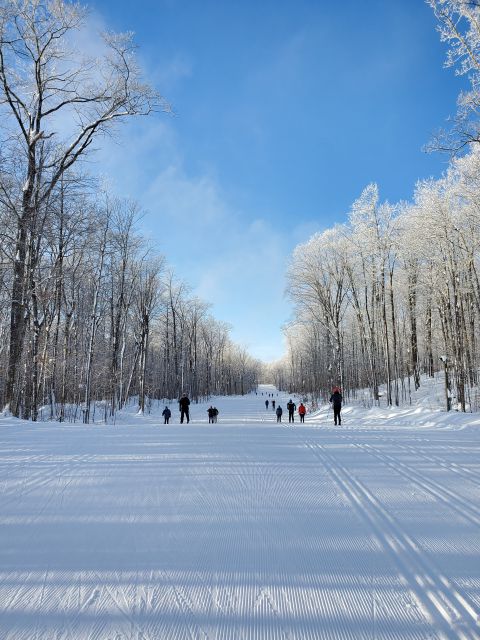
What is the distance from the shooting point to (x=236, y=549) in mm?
3316

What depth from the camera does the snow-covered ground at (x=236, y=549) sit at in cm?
240

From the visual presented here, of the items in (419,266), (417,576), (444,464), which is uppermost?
(419,266)

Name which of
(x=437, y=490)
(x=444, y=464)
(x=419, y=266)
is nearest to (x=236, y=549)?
(x=437, y=490)

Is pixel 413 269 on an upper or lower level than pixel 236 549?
upper

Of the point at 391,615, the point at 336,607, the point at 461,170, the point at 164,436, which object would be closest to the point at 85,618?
the point at 336,607

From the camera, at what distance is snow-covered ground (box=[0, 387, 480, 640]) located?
240 cm

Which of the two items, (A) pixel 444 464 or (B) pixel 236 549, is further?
(A) pixel 444 464

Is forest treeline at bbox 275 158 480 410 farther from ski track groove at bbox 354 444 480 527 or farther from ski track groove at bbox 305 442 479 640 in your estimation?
ski track groove at bbox 305 442 479 640

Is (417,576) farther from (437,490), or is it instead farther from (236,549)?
(437,490)

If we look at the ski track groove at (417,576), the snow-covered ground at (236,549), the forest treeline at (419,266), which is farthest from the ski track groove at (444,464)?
the forest treeline at (419,266)

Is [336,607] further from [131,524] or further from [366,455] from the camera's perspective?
[366,455]

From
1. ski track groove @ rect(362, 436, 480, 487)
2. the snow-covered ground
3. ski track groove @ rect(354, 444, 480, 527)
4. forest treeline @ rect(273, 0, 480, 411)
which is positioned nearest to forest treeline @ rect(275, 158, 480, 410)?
forest treeline @ rect(273, 0, 480, 411)

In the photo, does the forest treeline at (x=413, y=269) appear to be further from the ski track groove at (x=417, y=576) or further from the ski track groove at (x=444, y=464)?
the ski track groove at (x=417, y=576)

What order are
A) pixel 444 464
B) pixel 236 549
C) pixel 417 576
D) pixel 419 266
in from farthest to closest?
pixel 419 266 < pixel 444 464 < pixel 236 549 < pixel 417 576
